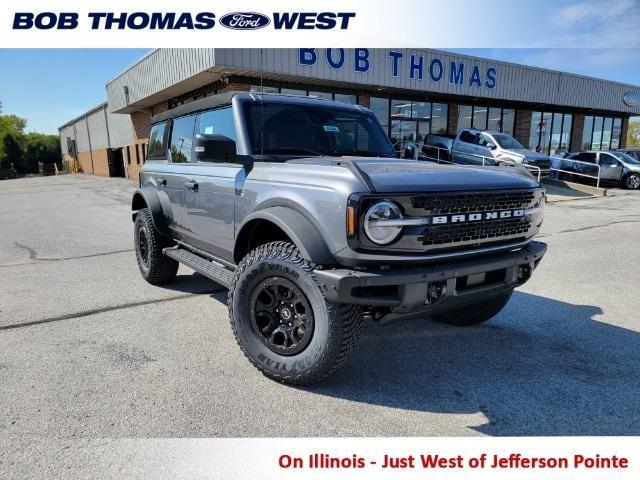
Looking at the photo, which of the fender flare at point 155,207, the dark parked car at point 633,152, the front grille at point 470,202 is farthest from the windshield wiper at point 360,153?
the dark parked car at point 633,152

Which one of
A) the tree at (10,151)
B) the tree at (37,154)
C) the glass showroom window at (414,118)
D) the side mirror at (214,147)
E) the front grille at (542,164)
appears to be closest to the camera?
the side mirror at (214,147)

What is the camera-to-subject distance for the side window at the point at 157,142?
5.19 metres

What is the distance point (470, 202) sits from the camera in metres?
2.74

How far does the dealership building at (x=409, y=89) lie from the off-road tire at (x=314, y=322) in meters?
6.25

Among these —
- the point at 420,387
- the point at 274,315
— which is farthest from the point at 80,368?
the point at 420,387

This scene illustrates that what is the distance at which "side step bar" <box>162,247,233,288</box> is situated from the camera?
3547mm

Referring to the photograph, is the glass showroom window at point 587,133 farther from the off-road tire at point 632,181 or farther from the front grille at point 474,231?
the front grille at point 474,231

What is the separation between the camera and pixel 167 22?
8109 millimetres

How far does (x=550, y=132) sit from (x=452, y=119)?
832cm

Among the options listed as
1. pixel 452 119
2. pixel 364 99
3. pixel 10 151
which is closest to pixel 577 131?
pixel 452 119

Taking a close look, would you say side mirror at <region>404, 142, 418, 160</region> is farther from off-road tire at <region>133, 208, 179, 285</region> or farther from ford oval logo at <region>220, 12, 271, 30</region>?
ford oval logo at <region>220, 12, 271, 30</region>

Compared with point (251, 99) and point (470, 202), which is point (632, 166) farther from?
point (251, 99)

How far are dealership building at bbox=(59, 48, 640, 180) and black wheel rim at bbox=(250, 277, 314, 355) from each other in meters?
6.32

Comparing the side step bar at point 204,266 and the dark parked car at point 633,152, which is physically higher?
the dark parked car at point 633,152
